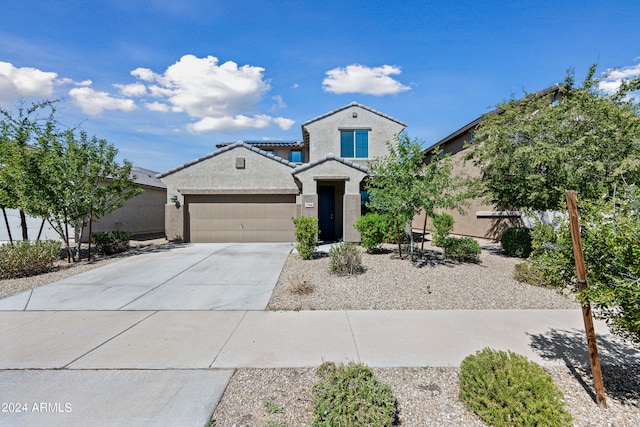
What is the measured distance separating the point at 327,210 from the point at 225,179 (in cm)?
558

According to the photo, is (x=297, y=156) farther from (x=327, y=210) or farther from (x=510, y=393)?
(x=510, y=393)

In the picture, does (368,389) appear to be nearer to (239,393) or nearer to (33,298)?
(239,393)

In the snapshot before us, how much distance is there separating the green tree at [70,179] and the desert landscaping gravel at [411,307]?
1854mm

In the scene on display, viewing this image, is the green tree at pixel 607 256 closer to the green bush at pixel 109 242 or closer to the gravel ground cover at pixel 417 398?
the gravel ground cover at pixel 417 398

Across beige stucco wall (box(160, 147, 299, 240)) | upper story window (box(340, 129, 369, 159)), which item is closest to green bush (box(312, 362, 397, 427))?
beige stucco wall (box(160, 147, 299, 240))

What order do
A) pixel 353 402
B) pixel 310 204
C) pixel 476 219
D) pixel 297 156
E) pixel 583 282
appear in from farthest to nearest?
pixel 297 156 → pixel 476 219 → pixel 310 204 → pixel 583 282 → pixel 353 402

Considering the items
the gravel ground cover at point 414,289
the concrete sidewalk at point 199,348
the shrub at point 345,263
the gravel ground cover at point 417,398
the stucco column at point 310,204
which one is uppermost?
the stucco column at point 310,204

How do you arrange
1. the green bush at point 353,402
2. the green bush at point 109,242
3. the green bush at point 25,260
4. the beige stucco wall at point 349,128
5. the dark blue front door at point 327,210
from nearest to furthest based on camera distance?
the green bush at point 353,402
the green bush at point 25,260
the green bush at point 109,242
the dark blue front door at point 327,210
the beige stucco wall at point 349,128

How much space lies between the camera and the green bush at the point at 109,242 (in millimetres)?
11375

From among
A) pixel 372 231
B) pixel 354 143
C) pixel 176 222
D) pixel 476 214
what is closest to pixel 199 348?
pixel 372 231

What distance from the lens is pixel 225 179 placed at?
47.0 feet

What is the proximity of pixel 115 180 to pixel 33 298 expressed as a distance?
6.23 meters

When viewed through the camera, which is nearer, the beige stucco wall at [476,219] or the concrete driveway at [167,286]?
the concrete driveway at [167,286]

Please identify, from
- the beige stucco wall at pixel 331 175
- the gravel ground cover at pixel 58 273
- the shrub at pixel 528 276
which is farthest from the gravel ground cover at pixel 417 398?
the beige stucco wall at pixel 331 175
